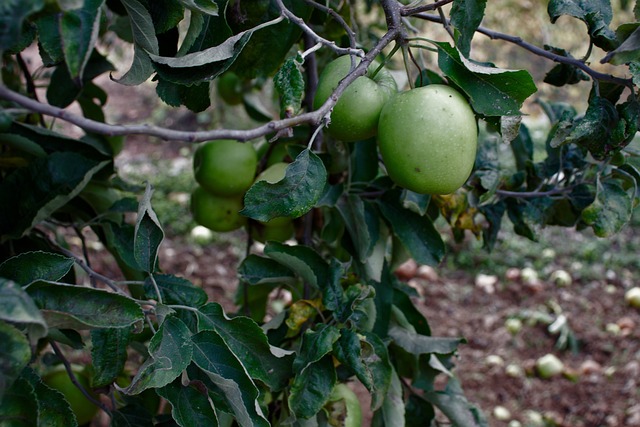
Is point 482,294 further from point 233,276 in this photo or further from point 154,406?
point 154,406

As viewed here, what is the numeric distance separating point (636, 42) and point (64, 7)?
22.7 inches

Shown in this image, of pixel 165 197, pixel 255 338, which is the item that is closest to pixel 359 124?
pixel 255 338

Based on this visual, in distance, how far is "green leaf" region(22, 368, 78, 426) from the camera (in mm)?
547

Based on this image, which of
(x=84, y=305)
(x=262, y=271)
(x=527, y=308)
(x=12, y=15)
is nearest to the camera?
(x=12, y=15)

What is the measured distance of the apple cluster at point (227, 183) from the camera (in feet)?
3.07

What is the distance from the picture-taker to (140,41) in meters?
0.62

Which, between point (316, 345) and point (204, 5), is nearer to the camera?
point (204, 5)

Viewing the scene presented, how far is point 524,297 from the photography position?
2.60m

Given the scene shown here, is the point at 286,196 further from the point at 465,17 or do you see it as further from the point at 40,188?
the point at 40,188

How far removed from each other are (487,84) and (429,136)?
8 cm

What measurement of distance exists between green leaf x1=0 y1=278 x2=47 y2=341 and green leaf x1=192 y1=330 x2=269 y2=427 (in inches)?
7.7

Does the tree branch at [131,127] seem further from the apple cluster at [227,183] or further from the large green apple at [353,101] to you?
the apple cluster at [227,183]

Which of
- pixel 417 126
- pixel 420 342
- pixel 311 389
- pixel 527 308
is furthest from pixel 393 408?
pixel 527 308

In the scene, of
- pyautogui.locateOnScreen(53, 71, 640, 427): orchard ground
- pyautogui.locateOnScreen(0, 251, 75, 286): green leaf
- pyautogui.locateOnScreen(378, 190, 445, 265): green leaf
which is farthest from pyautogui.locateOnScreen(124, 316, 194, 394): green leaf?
pyautogui.locateOnScreen(53, 71, 640, 427): orchard ground
